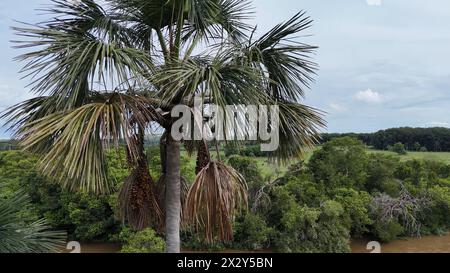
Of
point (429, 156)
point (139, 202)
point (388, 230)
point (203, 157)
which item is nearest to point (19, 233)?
point (203, 157)

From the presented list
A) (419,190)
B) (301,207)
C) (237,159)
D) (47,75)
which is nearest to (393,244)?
(419,190)

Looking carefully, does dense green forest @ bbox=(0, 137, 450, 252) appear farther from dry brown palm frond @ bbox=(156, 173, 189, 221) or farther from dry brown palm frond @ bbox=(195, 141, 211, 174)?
dry brown palm frond @ bbox=(195, 141, 211, 174)

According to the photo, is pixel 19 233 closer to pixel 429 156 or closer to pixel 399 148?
pixel 399 148

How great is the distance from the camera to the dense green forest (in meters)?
8.98

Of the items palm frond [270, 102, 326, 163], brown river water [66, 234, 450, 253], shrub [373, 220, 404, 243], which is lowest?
brown river water [66, 234, 450, 253]

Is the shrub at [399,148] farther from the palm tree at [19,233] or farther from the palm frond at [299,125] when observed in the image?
the palm tree at [19,233]

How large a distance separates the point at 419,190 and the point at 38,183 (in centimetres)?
1154

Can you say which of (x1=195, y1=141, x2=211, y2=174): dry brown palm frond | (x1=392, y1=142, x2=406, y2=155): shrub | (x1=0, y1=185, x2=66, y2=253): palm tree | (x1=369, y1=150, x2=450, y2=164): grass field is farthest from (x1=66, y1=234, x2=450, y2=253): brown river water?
(x1=0, y1=185, x2=66, y2=253): palm tree

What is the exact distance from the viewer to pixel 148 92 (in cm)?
265

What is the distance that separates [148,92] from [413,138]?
41.5 ft

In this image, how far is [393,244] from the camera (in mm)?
10211

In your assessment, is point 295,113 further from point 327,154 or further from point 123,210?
point 327,154

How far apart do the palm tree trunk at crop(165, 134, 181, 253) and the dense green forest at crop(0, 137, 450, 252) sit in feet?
16.6
